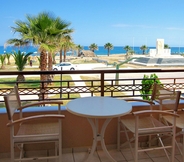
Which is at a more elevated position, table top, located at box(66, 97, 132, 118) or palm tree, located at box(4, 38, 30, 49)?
palm tree, located at box(4, 38, 30, 49)

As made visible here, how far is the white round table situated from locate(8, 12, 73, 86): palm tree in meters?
→ 5.44

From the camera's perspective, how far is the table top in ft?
5.63

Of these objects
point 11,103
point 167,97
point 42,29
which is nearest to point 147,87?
point 167,97

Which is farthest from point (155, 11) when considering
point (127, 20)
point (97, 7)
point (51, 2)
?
A: point (51, 2)

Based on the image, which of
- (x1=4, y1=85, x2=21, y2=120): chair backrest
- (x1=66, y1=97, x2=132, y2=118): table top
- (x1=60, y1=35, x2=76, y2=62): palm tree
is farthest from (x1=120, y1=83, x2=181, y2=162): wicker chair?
(x1=60, y1=35, x2=76, y2=62): palm tree

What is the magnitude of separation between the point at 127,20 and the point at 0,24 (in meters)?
23.7

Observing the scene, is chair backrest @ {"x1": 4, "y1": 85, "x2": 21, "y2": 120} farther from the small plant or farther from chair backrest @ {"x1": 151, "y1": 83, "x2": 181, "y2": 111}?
the small plant

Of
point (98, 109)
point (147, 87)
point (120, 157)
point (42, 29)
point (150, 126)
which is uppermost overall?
point (42, 29)

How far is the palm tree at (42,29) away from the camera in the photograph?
698cm

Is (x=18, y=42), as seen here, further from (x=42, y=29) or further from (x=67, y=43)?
(x=67, y=43)

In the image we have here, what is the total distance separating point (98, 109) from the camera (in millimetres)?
1833

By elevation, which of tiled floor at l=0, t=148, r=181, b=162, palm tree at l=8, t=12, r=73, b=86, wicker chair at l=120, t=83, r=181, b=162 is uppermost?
palm tree at l=8, t=12, r=73, b=86

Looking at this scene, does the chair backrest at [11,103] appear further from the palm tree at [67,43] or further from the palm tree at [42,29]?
the palm tree at [67,43]

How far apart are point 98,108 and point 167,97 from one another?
2.57ft
